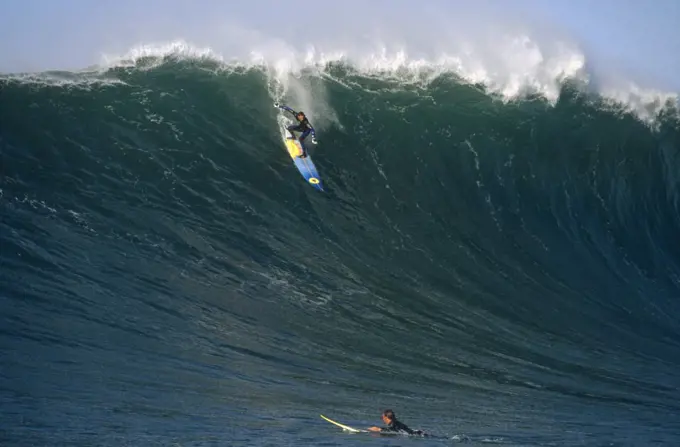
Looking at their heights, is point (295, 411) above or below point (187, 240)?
below

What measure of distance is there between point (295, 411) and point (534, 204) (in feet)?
26.2

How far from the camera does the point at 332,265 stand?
13.0m

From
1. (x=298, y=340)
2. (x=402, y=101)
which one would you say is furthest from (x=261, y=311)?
(x=402, y=101)

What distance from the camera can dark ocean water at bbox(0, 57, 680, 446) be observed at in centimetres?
923

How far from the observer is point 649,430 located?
9.61 metres

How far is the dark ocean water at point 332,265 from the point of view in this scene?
364 inches

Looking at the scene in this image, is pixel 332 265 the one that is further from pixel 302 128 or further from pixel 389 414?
pixel 389 414

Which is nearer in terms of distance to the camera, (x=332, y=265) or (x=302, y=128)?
(x=332, y=265)

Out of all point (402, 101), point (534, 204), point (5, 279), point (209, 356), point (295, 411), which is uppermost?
point (402, 101)

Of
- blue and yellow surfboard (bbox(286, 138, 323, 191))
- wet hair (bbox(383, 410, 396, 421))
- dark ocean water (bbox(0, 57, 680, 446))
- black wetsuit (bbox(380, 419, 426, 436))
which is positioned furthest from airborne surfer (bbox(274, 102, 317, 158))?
black wetsuit (bbox(380, 419, 426, 436))

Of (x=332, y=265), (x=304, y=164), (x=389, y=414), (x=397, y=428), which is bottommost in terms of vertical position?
(x=397, y=428)

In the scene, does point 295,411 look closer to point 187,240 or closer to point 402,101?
point 187,240

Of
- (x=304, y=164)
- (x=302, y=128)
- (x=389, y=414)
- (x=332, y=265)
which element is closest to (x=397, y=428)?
(x=389, y=414)

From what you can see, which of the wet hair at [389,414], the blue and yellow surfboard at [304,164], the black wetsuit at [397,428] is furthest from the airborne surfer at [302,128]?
the black wetsuit at [397,428]
